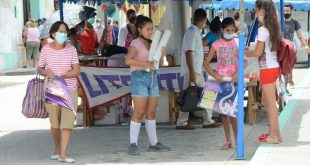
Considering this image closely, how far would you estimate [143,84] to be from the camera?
9461 millimetres

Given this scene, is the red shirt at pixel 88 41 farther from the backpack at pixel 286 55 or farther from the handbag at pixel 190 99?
the backpack at pixel 286 55

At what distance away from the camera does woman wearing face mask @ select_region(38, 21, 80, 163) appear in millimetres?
8984

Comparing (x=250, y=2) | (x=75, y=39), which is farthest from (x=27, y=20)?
(x=75, y=39)

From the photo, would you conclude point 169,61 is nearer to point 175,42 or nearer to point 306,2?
point 175,42

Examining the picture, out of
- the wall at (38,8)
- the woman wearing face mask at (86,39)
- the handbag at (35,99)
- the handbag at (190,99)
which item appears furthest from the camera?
the wall at (38,8)

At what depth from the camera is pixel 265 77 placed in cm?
928

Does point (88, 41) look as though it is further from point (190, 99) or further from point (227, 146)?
point (227, 146)

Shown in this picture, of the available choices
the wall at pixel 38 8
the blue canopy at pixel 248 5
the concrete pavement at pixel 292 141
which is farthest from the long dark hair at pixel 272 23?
the wall at pixel 38 8

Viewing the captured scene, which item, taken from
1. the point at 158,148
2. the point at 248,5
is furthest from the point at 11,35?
the point at 158,148

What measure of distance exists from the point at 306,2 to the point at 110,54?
1434 centimetres

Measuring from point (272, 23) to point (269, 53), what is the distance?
372 mm

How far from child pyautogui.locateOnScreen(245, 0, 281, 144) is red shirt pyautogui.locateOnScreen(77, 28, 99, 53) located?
608 centimetres

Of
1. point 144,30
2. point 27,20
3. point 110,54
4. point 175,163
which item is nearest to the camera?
point 175,163

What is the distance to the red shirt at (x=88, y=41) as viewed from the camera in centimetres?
1490
